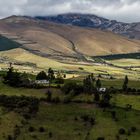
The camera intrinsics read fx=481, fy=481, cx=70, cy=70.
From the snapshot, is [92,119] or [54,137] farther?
[92,119]

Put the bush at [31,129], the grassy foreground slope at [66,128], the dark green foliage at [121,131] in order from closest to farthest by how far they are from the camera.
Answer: the grassy foreground slope at [66,128] → the dark green foliage at [121,131] → the bush at [31,129]

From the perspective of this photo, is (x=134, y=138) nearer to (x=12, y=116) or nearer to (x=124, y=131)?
(x=124, y=131)

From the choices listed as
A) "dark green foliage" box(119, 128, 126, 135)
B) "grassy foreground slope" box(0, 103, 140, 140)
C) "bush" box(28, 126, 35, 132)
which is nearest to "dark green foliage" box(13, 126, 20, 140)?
"grassy foreground slope" box(0, 103, 140, 140)

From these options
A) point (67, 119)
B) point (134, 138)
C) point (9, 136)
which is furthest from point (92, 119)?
point (9, 136)

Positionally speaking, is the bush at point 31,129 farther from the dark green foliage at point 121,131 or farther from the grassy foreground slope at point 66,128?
the dark green foliage at point 121,131

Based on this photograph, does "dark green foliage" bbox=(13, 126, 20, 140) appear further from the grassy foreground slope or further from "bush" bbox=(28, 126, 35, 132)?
"bush" bbox=(28, 126, 35, 132)

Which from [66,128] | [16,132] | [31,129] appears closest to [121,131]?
[66,128]

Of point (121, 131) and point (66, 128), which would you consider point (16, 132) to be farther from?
point (121, 131)

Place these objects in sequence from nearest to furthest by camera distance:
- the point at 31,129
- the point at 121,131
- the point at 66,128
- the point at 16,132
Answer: the point at 16,132 → the point at 121,131 → the point at 31,129 → the point at 66,128

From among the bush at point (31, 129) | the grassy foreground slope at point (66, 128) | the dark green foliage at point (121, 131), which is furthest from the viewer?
the bush at point (31, 129)

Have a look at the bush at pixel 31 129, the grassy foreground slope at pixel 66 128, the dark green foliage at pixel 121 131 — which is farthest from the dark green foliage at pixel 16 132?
the dark green foliage at pixel 121 131
